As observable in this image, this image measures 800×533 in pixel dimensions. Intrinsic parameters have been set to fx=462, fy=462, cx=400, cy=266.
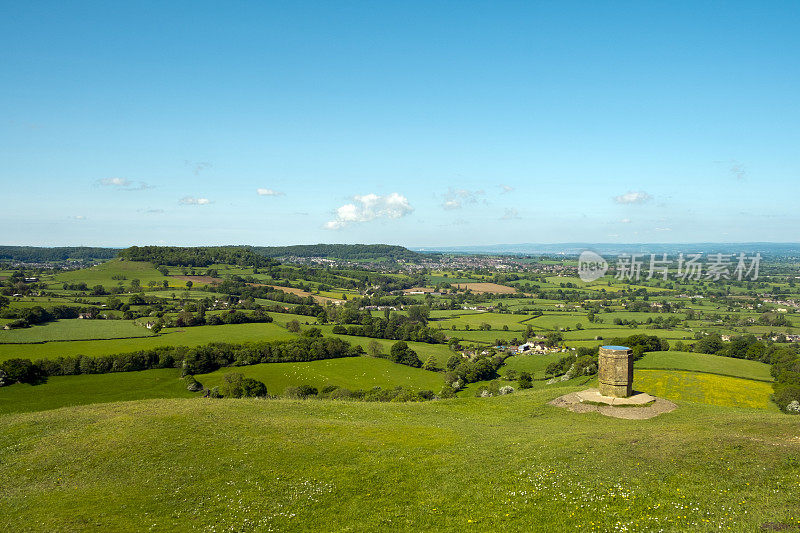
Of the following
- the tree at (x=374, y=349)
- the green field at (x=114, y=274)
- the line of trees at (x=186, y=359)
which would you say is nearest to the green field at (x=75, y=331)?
the line of trees at (x=186, y=359)

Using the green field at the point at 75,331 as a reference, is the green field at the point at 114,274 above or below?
above

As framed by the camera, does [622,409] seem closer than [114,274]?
Yes

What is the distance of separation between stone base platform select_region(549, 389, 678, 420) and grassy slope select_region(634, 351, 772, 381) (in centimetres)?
3427

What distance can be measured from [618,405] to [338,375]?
46209mm

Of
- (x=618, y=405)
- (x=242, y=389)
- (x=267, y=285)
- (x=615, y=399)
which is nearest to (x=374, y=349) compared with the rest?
(x=242, y=389)

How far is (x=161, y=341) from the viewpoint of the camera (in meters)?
77.1

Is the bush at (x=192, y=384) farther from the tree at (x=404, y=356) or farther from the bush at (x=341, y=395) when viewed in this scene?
the tree at (x=404, y=356)

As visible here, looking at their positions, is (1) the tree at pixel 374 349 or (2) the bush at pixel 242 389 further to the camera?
(1) the tree at pixel 374 349

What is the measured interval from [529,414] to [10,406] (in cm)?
4897

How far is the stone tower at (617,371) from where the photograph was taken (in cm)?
2823

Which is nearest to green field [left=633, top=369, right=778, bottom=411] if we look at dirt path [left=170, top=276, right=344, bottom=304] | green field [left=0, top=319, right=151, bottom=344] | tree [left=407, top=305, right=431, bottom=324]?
tree [left=407, top=305, right=431, bottom=324]

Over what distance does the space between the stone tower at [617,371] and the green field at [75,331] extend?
78.0 meters

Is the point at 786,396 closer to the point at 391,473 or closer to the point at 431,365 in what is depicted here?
the point at 391,473

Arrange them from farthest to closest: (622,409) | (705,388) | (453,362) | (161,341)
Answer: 1. (453,362)
2. (161,341)
3. (705,388)
4. (622,409)
